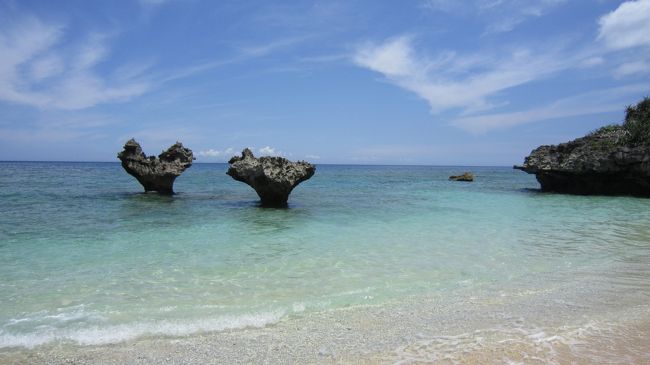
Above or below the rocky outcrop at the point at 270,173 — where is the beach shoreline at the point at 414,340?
below

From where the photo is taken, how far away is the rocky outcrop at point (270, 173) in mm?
19453

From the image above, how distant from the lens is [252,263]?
8.76 meters

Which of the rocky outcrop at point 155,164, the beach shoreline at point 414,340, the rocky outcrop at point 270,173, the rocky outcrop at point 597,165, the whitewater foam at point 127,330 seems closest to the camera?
the beach shoreline at point 414,340

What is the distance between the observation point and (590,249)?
10.4 metres

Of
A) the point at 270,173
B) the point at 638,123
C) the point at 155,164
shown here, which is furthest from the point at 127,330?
the point at 638,123

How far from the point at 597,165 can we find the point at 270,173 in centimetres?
2245

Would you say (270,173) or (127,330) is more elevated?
(270,173)

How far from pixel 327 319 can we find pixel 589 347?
10.1 ft

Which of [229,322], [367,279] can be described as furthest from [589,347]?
[229,322]

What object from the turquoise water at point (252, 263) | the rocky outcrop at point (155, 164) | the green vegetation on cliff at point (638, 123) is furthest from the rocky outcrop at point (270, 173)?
the green vegetation on cliff at point (638, 123)

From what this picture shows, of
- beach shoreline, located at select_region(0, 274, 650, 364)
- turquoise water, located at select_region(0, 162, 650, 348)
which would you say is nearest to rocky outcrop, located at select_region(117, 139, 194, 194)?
turquoise water, located at select_region(0, 162, 650, 348)

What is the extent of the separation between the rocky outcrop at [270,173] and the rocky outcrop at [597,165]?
2015cm

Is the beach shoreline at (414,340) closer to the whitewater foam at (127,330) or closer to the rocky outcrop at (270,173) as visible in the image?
the whitewater foam at (127,330)

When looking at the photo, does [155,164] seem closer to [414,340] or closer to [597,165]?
[414,340]
